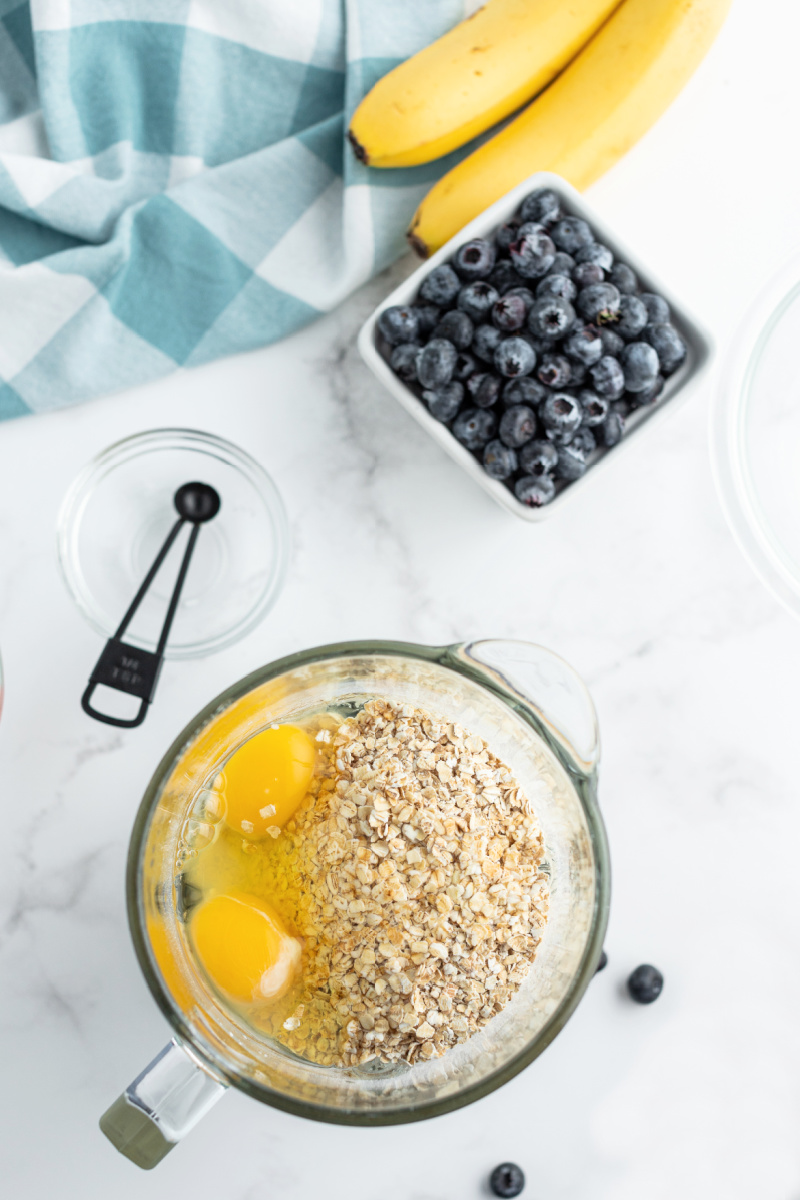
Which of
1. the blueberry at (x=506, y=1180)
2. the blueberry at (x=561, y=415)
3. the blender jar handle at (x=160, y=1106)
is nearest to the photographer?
the blender jar handle at (x=160, y=1106)

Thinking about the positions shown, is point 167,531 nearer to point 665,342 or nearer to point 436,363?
point 436,363

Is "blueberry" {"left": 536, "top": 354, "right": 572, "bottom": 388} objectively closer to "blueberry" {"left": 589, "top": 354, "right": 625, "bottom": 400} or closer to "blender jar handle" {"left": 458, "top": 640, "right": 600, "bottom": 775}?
"blueberry" {"left": 589, "top": 354, "right": 625, "bottom": 400}

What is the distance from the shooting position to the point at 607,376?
82 centimetres

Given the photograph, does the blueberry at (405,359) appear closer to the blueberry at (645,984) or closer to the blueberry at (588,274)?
the blueberry at (588,274)

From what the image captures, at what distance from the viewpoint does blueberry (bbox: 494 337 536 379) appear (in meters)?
0.81

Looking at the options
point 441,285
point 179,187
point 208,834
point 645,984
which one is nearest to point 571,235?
point 441,285

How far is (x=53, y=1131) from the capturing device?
0.91m

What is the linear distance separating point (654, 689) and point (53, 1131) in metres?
0.79

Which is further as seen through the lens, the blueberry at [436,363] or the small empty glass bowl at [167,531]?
the small empty glass bowl at [167,531]

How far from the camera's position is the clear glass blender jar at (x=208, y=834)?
704 mm

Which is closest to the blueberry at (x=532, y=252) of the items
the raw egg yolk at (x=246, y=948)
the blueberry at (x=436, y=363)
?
the blueberry at (x=436, y=363)

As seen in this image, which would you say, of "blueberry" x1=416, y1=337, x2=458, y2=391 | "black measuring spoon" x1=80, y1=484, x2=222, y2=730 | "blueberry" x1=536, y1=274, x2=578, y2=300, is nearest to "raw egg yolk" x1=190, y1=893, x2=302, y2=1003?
"black measuring spoon" x1=80, y1=484, x2=222, y2=730

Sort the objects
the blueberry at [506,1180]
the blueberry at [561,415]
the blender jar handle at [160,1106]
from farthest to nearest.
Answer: the blueberry at [506,1180]
the blueberry at [561,415]
the blender jar handle at [160,1106]

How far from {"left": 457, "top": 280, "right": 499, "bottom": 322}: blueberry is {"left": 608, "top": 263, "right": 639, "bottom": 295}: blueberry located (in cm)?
12
